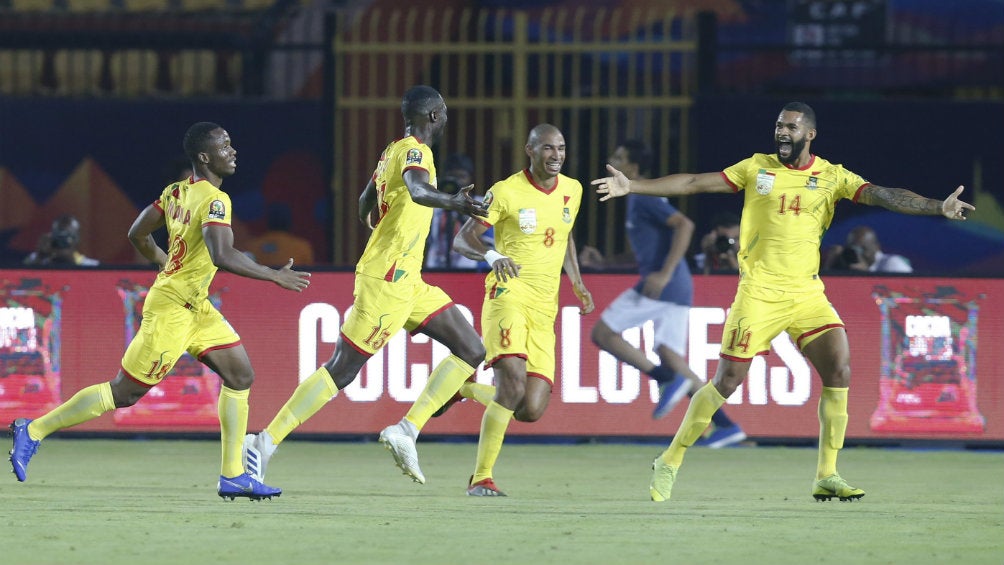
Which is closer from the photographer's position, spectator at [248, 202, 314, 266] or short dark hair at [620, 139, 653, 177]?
short dark hair at [620, 139, 653, 177]

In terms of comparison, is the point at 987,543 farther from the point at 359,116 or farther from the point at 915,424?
the point at 359,116

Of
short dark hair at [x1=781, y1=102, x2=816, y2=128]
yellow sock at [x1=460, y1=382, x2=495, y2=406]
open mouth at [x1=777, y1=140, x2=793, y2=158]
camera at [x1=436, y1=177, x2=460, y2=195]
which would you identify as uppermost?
short dark hair at [x1=781, y1=102, x2=816, y2=128]

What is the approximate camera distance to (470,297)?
45.7ft

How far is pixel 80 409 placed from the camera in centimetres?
1055

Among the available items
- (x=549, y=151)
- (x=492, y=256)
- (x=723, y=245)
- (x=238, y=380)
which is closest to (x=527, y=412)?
(x=492, y=256)

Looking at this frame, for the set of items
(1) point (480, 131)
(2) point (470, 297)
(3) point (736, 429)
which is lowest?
(3) point (736, 429)

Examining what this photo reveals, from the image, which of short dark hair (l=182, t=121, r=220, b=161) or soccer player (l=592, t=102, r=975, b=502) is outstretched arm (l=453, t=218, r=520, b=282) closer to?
soccer player (l=592, t=102, r=975, b=502)

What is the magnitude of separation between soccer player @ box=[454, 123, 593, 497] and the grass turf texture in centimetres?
50

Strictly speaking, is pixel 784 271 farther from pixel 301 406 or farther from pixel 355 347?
pixel 301 406

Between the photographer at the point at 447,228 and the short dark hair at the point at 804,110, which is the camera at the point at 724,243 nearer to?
the photographer at the point at 447,228

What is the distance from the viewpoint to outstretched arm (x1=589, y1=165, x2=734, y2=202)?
10.1 meters

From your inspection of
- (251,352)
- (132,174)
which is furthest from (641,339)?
(132,174)

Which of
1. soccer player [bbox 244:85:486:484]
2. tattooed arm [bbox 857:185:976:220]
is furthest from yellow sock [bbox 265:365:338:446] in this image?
tattooed arm [bbox 857:185:976:220]

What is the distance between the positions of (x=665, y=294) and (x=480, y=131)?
14.1ft
